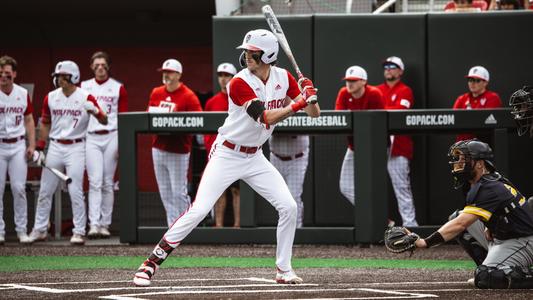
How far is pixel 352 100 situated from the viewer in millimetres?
11656

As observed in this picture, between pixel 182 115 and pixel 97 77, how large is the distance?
1.65m

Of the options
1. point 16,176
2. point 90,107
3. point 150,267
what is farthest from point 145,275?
point 16,176

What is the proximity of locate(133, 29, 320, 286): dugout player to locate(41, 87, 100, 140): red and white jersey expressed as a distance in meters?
4.38

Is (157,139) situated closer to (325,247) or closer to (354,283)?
(325,247)

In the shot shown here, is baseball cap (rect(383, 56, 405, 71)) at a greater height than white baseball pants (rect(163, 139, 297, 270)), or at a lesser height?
greater

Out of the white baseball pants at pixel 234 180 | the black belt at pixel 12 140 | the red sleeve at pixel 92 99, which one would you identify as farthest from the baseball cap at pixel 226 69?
the white baseball pants at pixel 234 180

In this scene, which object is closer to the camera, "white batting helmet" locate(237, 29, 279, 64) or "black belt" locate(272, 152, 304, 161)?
"white batting helmet" locate(237, 29, 279, 64)

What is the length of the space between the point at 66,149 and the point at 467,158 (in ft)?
19.6

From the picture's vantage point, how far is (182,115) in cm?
1112

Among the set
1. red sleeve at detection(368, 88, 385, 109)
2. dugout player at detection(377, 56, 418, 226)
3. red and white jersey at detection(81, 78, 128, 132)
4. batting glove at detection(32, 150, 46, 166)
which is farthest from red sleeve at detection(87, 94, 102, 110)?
dugout player at detection(377, 56, 418, 226)

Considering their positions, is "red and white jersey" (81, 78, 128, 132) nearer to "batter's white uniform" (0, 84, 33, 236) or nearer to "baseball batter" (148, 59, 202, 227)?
"baseball batter" (148, 59, 202, 227)

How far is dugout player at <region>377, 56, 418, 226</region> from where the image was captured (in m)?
11.6

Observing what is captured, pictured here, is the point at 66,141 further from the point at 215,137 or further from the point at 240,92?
the point at 240,92

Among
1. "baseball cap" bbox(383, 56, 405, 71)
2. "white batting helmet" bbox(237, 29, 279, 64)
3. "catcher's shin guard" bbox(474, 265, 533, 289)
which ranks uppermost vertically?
"baseball cap" bbox(383, 56, 405, 71)
